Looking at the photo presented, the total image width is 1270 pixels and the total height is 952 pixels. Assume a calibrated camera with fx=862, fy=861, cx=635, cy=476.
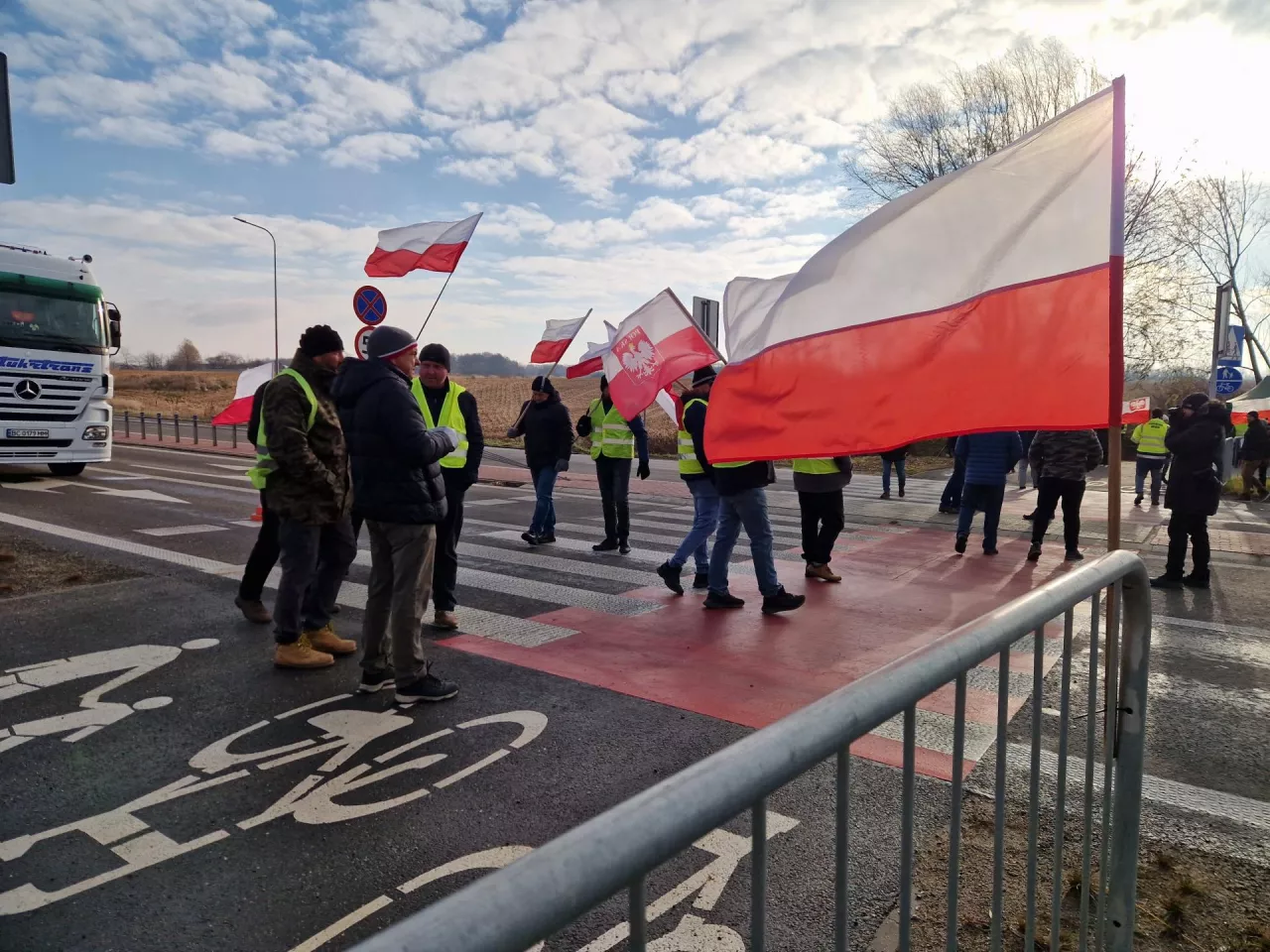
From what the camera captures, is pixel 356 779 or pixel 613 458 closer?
pixel 356 779

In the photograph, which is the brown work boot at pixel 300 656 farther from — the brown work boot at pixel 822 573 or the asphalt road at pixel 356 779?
the brown work boot at pixel 822 573

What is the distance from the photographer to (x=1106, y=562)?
→ 7.41ft

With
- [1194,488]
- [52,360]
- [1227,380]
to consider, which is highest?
[1227,380]

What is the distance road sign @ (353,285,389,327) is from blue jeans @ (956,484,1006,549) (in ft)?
27.8

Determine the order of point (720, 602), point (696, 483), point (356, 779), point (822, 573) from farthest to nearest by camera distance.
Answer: point (822, 573), point (696, 483), point (720, 602), point (356, 779)

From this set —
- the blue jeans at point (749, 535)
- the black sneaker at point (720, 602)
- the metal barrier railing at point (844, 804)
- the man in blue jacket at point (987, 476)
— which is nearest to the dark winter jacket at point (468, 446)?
the blue jeans at point (749, 535)

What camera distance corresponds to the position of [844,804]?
4.74 feet

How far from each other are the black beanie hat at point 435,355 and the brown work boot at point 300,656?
6.63 ft

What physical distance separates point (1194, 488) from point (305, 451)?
779 cm

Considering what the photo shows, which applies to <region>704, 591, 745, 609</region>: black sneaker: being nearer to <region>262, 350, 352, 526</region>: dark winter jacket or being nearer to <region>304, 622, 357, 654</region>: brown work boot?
<region>304, 622, 357, 654</region>: brown work boot

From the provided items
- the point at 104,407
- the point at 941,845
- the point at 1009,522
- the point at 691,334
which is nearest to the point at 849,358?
the point at 941,845

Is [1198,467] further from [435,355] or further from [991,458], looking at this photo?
[435,355]

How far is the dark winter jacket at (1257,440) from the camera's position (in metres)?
17.1

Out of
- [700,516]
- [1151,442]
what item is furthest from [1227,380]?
[700,516]
